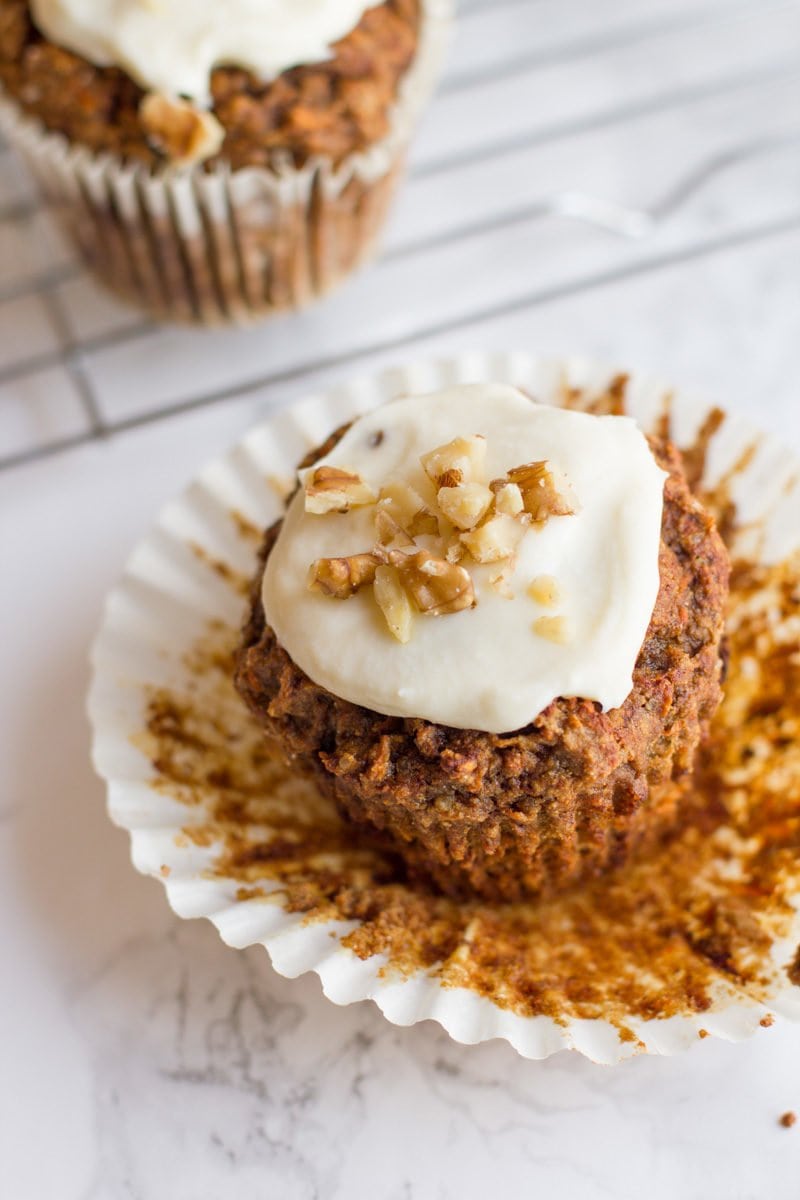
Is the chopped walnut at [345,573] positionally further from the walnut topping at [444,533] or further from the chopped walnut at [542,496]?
the chopped walnut at [542,496]

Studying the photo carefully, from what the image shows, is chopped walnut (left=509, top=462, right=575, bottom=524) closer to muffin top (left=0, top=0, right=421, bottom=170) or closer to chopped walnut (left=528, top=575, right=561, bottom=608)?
chopped walnut (left=528, top=575, right=561, bottom=608)

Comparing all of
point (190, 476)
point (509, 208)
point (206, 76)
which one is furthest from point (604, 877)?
point (509, 208)

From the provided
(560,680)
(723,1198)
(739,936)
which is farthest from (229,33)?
(723,1198)

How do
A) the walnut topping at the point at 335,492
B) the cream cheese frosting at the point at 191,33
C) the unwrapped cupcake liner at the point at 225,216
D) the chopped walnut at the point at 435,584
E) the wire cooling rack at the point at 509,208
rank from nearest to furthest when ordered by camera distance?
the chopped walnut at the point at 435,584 → the walnut topping at the point at 335,492 → the cream cheese frosting at the point at 191,33 → the unwrapped cupcake liner at the point at 225,216 → the wire cooling rack at the point at 509,208

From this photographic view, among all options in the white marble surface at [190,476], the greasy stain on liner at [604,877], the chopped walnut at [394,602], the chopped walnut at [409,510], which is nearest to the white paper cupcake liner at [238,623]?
the greasy stain on liner at [604,877]

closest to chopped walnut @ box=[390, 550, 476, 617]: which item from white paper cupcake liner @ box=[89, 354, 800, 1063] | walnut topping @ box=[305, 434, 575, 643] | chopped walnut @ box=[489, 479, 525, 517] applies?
walnut topping @ box=[305, 434, 575, 643]

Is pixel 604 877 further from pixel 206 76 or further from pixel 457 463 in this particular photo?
pixel 206 76
